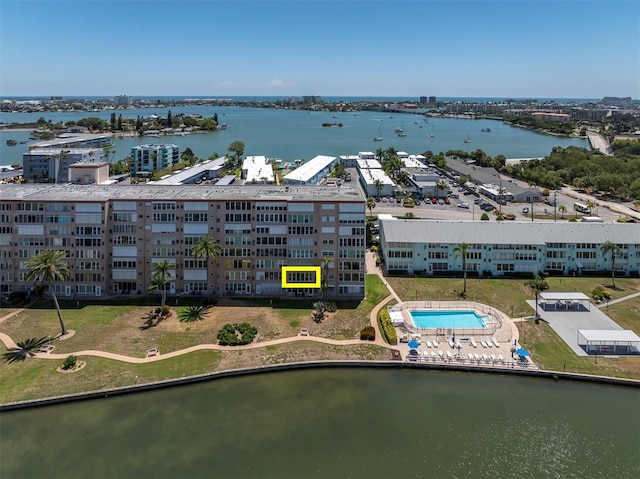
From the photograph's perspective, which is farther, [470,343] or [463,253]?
[463,253]

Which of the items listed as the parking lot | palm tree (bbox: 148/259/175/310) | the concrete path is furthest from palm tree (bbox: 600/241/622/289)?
palm tree (bbox: 148/259/175/310)

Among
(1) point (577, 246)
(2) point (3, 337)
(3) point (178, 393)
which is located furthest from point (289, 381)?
(1) point (577, 246)

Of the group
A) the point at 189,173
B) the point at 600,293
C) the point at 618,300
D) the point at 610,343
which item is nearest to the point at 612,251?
the point at 618,300

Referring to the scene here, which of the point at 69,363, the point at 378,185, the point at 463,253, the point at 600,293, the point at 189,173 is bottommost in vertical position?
the point at 69,363

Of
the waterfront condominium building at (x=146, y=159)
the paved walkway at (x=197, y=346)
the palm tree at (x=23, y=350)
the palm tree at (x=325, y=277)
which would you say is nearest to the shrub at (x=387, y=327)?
the paved walkway at (x=197, y=346)

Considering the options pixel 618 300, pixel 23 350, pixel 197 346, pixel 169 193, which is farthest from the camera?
pixel 169 193

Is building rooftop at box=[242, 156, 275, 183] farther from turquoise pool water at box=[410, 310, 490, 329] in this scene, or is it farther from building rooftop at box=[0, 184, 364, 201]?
turquoise pool water at box=[410, 310, 490, 329]

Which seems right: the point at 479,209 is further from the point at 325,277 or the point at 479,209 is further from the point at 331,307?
the point at 331,307
